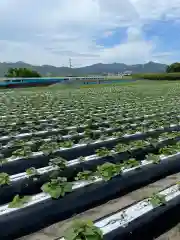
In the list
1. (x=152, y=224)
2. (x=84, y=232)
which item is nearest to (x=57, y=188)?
(x=84, y=232)

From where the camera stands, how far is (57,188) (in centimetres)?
293

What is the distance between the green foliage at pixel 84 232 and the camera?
7.02 feet

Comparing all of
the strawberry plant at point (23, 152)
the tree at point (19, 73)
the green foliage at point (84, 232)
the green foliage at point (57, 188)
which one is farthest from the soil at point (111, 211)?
the tree at point (19, 73)

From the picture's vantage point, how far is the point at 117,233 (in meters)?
2.40

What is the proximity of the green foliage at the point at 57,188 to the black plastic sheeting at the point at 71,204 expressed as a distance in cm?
5

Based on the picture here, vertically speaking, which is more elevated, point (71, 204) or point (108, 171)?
point (108, 171)

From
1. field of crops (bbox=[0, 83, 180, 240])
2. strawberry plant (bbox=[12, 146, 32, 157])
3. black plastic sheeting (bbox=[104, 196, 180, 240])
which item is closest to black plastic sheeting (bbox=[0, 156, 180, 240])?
field of crops (bbox=[0, 83, 180, 240])

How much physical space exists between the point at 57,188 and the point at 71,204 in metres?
0.20

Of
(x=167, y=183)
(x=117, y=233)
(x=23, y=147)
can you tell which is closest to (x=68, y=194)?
(x=117, y=233)

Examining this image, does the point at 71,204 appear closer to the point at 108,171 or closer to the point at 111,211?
the point at 111,211

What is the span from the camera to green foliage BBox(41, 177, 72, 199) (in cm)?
285

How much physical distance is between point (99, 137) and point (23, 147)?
1.34m

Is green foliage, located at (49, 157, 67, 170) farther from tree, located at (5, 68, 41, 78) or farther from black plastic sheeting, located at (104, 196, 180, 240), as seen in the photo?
tree, located at (5, 68, 41, 78)

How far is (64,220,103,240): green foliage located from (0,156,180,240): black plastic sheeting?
58 cm
